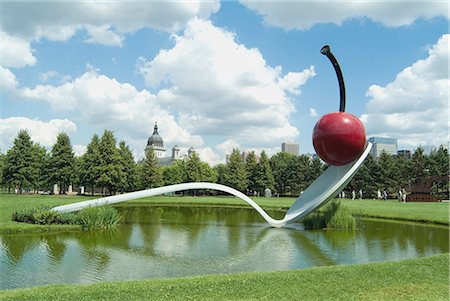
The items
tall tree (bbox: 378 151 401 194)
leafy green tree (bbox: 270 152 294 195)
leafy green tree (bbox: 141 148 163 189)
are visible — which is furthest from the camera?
leafy green tree (bbox: 270 152 294 195)

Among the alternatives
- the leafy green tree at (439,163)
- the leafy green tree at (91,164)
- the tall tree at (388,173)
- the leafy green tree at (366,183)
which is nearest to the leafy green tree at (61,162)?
the leafy green tree at (91,164)

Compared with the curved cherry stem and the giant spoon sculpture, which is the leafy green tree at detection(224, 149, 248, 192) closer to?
the giant spoon sculpture

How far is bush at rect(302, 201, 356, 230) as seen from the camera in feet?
52.5

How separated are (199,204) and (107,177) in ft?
41.7

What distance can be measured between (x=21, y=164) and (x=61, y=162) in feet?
12.1

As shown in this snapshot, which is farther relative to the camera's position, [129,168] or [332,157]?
[129,168]

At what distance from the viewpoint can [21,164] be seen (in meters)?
41.1

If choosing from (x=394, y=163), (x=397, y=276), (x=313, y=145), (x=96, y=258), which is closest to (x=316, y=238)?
(x=313, y=145)

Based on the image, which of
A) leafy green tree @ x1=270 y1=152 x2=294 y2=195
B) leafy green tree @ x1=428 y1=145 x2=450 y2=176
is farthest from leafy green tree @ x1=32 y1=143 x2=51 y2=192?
leafy green tree @ x1=428 y1=145 x2=450 y2=176

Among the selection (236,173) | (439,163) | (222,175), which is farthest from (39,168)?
(439,163)

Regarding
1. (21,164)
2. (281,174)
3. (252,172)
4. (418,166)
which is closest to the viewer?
(21,164)

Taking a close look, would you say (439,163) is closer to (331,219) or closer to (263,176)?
(263,176)

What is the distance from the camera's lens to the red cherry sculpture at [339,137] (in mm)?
14047

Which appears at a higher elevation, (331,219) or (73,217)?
(73,217)
